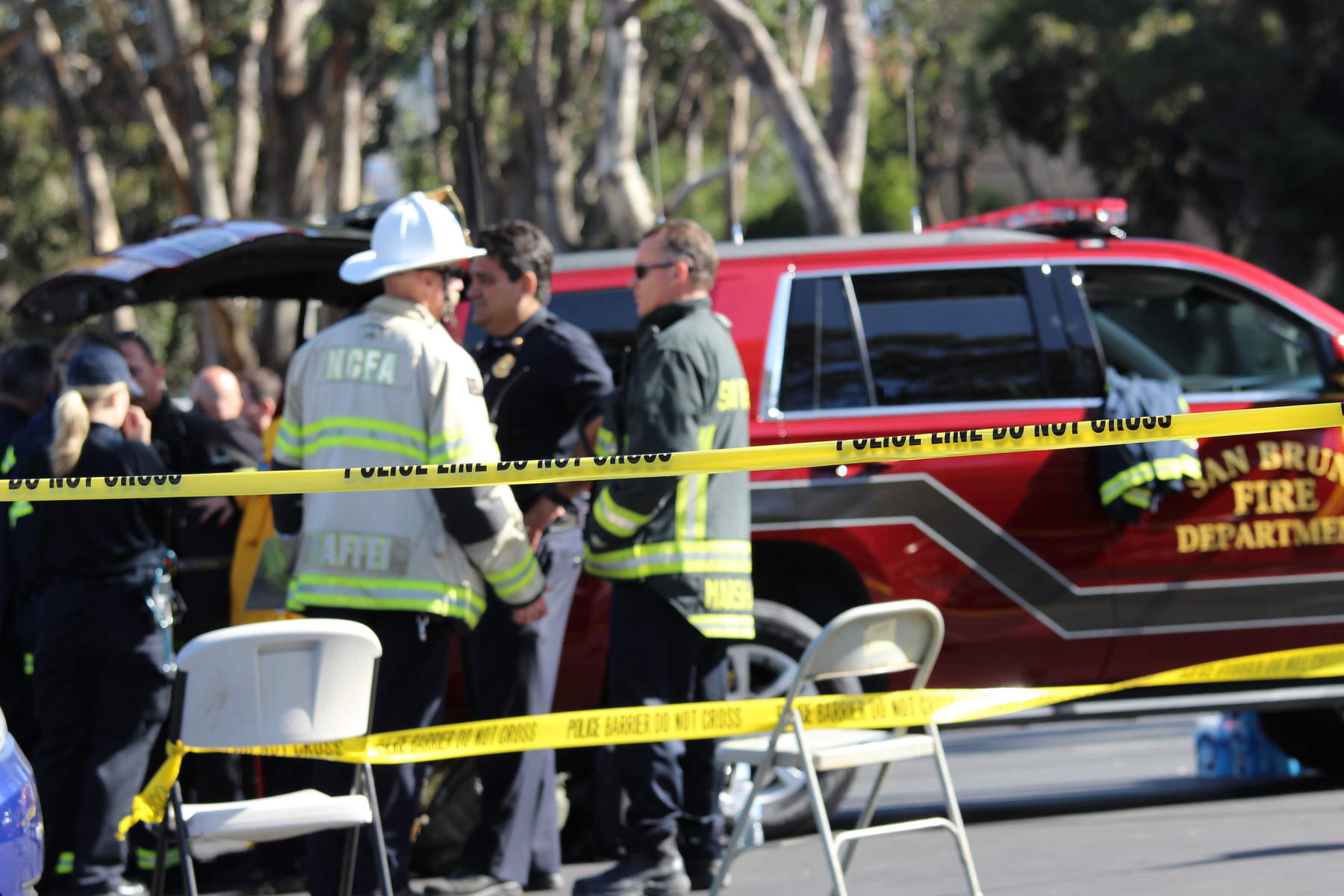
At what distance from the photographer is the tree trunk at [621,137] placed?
43.8 ft

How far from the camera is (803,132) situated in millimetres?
11492

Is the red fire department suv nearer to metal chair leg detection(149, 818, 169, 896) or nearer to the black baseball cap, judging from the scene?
the black baseball cap

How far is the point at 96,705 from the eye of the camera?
5.39 metres

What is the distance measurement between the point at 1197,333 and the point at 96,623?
393 centimetres

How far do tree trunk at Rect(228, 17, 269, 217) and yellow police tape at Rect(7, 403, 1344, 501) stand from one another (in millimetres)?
13574

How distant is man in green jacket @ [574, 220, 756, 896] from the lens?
16.1ft

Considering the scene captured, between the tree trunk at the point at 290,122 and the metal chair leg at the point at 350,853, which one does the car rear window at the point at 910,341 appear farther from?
the tree trunk at the point at 290,122

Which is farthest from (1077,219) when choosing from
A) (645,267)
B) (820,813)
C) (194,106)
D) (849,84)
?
(194,106)

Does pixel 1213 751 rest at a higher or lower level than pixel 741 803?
higher

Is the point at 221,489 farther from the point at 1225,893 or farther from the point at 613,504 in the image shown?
the point at 1225,893

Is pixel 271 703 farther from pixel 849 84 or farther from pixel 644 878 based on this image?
pixel 849 84

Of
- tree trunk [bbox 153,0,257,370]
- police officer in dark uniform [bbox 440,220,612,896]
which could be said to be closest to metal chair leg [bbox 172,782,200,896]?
police officer in dark uniform [bbox 440,220,612,896]

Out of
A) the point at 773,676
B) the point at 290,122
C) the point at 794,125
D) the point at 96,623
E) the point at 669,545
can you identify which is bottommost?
the point at 773,676

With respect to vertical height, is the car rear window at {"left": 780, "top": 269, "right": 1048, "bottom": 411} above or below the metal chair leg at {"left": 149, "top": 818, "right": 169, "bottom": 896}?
above
